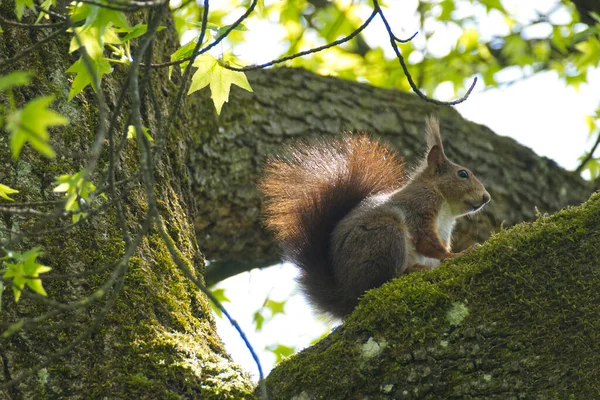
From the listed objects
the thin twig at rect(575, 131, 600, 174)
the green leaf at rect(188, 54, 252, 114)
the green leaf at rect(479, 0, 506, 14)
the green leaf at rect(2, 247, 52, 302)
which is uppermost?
the green leaf at rect(479, 0, 506, 14)

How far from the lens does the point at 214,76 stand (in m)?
2.25

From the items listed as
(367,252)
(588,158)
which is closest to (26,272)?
(367,252)

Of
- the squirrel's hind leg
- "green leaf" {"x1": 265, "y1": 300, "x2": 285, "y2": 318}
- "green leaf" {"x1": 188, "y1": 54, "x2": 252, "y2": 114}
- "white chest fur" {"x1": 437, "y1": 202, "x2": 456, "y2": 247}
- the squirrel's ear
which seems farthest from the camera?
"green leaf" {"x1": 265, "y1": 300, "x2": 285, "y2": 318}

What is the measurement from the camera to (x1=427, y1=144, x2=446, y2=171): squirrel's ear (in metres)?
3.88

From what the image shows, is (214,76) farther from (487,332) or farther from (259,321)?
(259,321)

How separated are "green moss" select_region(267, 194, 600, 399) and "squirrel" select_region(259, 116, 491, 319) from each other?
2.62ft

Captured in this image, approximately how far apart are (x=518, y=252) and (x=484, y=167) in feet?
7.82

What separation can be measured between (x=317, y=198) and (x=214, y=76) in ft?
3.60

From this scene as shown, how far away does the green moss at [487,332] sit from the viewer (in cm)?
179

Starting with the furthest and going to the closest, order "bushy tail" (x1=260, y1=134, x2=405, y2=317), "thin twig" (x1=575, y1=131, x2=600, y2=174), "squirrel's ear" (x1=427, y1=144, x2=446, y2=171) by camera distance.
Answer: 1. "thin twig" (x1=575, y1=131, x2=600, y2=174)
2. "squirrel's ear" (x1=427, y1=144, x2=446, y2=171)
3. "bushy tail" (x1=260, y1=134, x2=405, y2=317)

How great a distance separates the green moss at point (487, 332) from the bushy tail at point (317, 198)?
989 millimetres

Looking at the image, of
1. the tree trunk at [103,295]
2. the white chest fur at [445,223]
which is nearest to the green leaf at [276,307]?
the white chest fur at [445,223]

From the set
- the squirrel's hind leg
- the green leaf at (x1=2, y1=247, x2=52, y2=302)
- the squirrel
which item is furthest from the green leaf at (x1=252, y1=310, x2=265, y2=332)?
the green leaf at (x1=2, y1=247, x2=52, y2=302)

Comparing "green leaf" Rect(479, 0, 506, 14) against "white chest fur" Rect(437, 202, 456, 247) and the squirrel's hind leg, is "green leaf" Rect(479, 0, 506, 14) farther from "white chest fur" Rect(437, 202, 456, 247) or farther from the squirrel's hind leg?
the squirrel's hind leg
